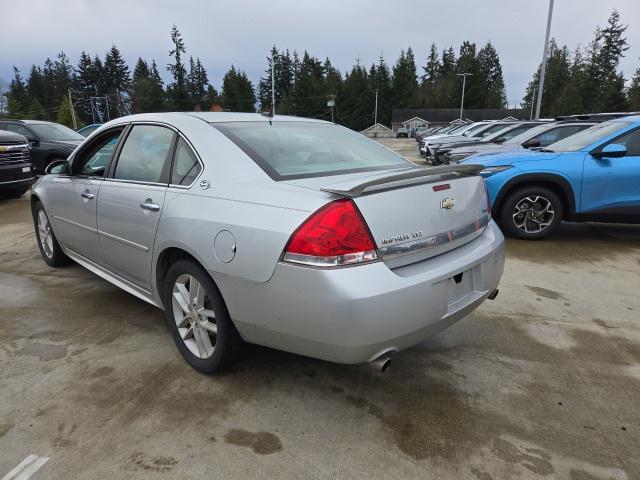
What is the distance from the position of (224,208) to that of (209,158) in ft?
1.44

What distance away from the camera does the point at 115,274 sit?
3.57 meters

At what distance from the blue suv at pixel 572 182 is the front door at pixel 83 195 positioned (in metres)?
4.16

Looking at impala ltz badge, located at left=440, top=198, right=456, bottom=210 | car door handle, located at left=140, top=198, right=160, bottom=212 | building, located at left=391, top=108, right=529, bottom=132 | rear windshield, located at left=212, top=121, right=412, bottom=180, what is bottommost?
car door handle, located at left=140, top=198, right=160, bottom=212

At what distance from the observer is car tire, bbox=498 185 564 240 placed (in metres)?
5.77

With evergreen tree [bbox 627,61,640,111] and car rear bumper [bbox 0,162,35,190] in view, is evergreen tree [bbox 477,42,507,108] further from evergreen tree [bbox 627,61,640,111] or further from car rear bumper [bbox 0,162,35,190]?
car rear bumper [bbox 0,162,35,190]

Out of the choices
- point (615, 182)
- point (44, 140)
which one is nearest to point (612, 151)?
point (615, 182)

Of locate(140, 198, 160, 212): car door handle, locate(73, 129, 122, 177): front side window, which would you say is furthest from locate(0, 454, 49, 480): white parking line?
locate(73, 129, 122, 177): front side window

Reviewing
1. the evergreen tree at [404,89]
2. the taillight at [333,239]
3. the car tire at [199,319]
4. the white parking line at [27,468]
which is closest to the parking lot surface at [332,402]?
the white parking line at [27,468]

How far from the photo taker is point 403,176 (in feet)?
7.59

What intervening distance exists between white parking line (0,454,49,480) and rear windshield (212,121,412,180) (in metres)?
1.74

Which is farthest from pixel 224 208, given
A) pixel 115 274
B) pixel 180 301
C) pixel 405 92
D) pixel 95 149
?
pixel 405 92

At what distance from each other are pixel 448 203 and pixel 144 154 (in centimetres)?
212

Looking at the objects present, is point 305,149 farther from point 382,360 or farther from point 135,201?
point 382,360

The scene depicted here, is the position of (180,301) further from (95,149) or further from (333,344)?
(95,149)
